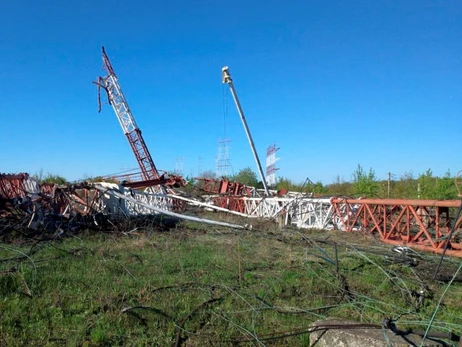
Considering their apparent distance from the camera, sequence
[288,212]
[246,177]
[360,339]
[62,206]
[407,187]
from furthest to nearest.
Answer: [246,177] < [407,187] < [288,212] < [62,206] < [360,339]

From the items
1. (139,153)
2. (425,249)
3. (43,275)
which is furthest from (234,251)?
(139,153)

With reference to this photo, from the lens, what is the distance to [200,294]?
16.4ft

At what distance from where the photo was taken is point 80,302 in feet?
14.9

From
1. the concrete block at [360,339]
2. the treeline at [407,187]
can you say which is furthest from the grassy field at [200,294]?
the treeline at [407,187]

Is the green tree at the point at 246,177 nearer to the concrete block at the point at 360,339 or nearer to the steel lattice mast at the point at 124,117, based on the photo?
the steel lattice mast at the point at 124,117

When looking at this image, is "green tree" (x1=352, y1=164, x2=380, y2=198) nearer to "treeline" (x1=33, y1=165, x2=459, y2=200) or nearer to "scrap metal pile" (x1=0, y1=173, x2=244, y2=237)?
"treeline" (x1=33, y1=165, x2=459, y2=200)

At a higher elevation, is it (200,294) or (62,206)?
(62,206)

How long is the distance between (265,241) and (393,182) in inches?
738

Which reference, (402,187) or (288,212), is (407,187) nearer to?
(402,187)

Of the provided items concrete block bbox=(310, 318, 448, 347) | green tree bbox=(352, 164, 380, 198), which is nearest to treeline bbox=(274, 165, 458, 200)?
green tree bbox=(352, 164, 380, 198)

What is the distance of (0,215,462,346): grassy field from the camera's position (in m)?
3.86

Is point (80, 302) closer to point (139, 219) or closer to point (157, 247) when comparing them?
point (157, 247)

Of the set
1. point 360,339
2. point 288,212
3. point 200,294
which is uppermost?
point 288,212

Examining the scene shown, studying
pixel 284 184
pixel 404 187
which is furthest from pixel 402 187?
pixel 284 184
